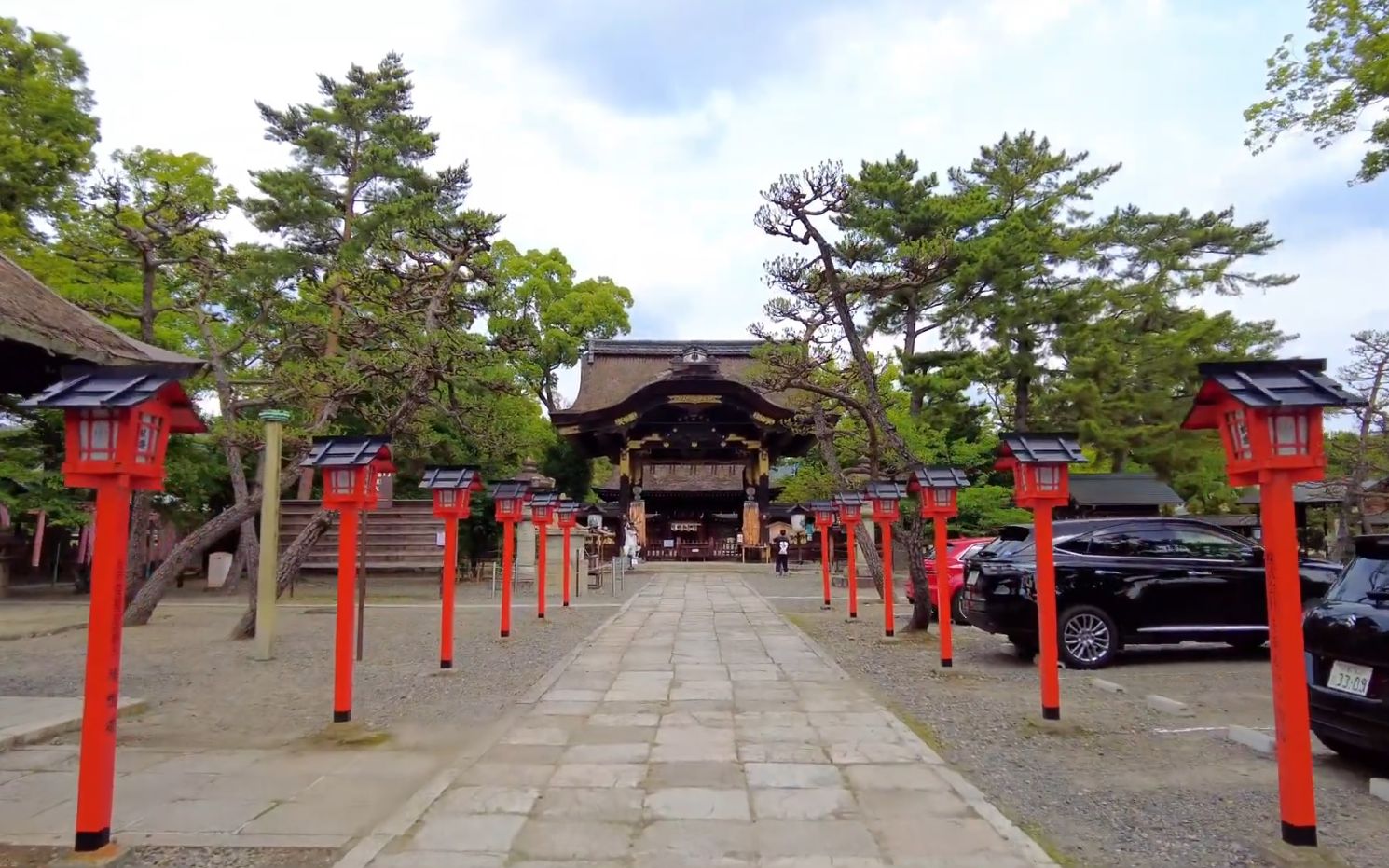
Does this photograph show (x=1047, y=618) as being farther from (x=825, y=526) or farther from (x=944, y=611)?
(x=825, y=526)

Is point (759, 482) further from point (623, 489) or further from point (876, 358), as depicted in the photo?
point (876, 358)

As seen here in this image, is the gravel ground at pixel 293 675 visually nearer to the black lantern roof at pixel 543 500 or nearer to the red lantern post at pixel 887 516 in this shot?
the black lantern roof at pixel 543 500

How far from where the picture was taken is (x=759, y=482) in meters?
30.3

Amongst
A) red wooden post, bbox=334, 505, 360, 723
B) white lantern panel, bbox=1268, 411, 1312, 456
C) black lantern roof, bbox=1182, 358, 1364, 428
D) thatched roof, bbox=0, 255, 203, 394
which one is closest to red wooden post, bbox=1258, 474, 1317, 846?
white lantern panel, bbox=1268, 411, 1312, 456

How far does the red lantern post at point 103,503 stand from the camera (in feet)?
12.0

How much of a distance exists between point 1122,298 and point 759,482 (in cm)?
1325

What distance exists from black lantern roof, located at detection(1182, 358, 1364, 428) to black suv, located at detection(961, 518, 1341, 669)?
4808 mm

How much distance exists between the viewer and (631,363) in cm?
3503

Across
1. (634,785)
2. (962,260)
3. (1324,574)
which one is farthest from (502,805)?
(962,260)

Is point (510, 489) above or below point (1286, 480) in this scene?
above

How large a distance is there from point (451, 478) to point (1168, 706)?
722cm

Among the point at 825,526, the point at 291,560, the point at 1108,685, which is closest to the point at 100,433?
the point at 1108,685

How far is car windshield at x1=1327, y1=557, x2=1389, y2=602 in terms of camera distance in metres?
4.75

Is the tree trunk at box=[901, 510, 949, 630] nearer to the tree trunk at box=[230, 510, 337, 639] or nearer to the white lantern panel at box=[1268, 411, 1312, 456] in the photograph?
the white lantern panel at box=[1268, 411, 1312, 456]
